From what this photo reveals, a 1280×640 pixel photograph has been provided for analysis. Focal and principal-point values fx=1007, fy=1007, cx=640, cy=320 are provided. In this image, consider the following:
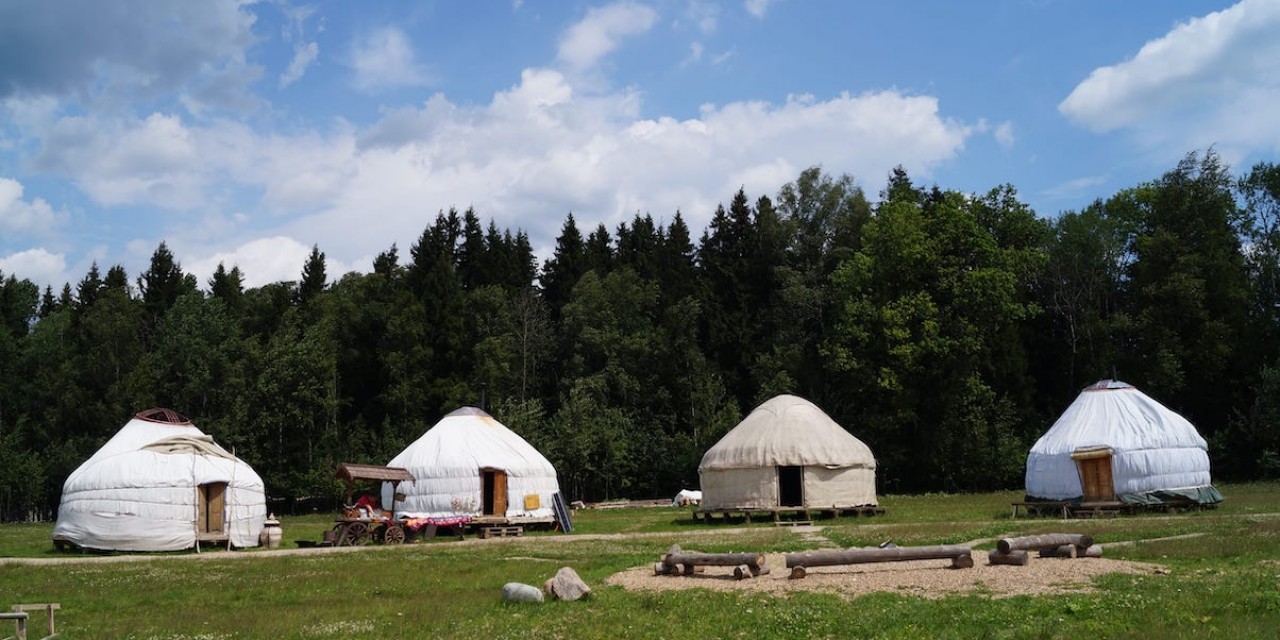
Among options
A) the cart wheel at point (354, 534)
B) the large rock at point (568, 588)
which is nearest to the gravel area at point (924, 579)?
the large rock at point (568, 588)

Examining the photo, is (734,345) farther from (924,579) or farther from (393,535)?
(924,579)

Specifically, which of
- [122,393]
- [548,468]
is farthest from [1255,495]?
[122,393]

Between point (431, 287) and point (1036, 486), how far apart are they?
39.3 metres

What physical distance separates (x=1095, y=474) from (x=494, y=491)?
770 inches

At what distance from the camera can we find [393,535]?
29391 mm

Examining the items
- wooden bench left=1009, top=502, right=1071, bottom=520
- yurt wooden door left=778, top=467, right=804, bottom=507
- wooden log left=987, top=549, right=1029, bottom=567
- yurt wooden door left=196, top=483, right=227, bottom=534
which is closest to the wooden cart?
yurt wooden door left=196, top=483, right=227, bottom=534

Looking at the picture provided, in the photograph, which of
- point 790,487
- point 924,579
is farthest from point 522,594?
point 790,487

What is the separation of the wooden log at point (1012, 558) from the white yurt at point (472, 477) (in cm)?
2097

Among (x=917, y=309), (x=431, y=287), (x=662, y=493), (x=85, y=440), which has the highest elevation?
(x=431, y=287)

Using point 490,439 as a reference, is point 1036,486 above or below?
below

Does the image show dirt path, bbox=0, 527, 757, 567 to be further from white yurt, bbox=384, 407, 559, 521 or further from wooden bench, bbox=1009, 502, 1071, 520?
wooden bench, bbox=1009, 502, 1071, 520

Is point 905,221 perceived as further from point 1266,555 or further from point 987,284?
point 1266,555

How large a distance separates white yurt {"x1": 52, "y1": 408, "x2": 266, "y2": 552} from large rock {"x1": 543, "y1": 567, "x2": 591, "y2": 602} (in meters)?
18.5

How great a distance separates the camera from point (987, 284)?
48.1 m
